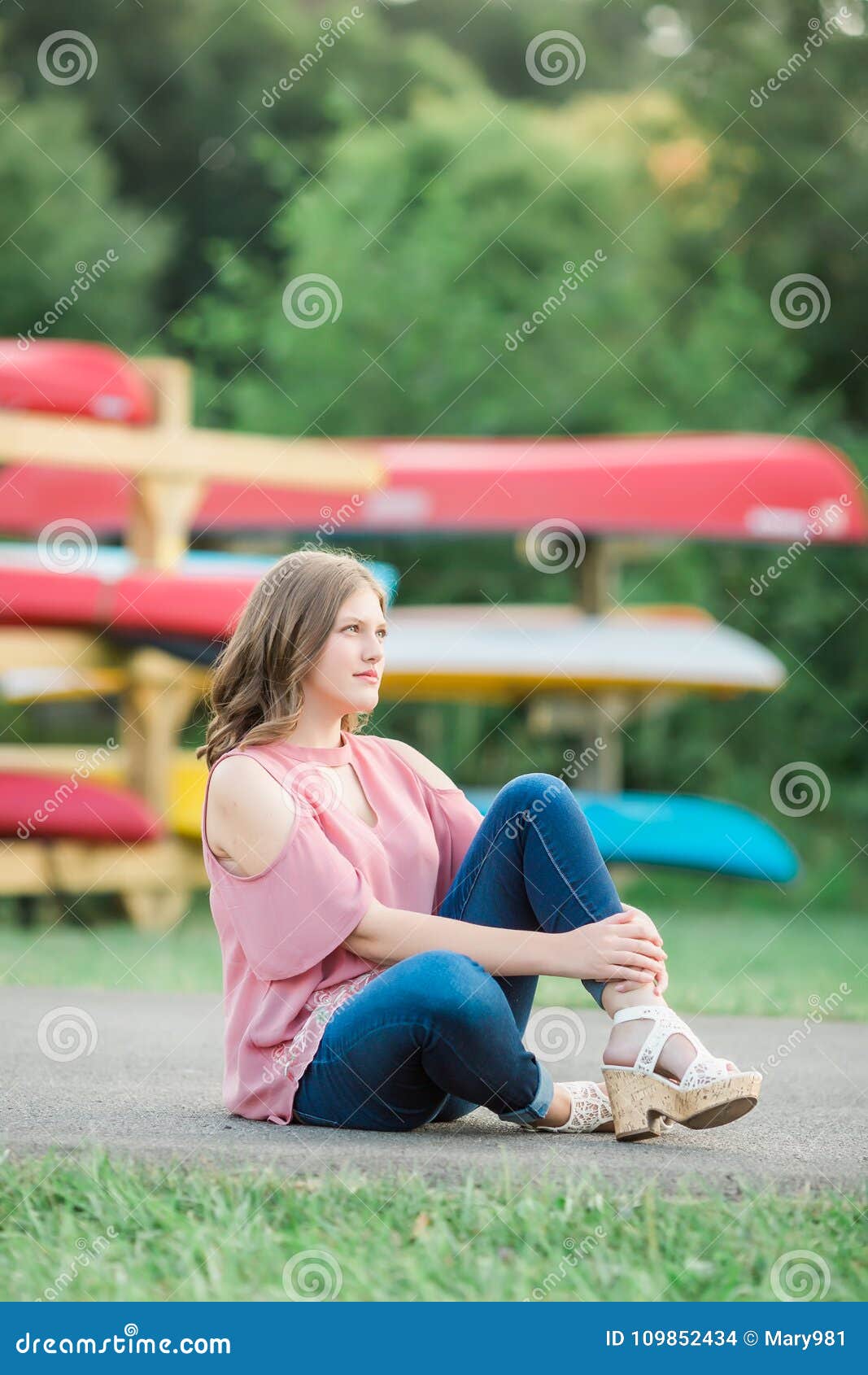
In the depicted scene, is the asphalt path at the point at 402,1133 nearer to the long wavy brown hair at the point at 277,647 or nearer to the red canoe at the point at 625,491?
the long wavy brown hair at the point at 277,647

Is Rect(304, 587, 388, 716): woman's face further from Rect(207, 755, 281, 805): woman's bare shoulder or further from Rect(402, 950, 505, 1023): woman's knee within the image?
Rect(402, 950, 505, 1023): woman's knee

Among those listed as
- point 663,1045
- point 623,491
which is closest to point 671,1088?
point 663,1045

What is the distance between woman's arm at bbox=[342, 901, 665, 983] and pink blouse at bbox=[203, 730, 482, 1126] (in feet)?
0.14

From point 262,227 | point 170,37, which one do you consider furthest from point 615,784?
point 170,37

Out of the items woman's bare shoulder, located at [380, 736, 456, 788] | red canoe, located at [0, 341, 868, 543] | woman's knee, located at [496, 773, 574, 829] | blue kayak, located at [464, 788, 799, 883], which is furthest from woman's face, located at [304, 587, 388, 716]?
red canoe, located at [0, 341, 868, 543]

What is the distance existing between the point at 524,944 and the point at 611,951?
12 cm

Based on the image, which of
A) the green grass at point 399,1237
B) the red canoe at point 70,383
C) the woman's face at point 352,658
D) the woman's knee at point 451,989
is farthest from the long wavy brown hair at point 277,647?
the red canoe at point 70,383

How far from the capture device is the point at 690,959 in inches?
237

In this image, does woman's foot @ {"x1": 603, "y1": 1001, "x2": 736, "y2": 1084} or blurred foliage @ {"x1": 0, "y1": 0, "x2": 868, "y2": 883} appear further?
blurred foliage @ {"x1": 0, "y1": 0, "x2": 868, "y2": 883}

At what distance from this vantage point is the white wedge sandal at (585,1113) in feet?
7.88

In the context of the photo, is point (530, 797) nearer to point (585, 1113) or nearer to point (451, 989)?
point (451, 989)

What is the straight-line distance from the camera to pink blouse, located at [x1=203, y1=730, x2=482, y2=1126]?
7.33ft

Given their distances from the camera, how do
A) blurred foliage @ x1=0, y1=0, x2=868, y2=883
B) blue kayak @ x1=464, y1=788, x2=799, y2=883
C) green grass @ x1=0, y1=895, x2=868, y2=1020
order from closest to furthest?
green grass @ x1=0, y1=895, x2=868, y2=1020
blue kayak @ x1=464, y1=788, x2=799, y2=883
blurred foliage @ x1=0, y1=0, x2=868, y2=883

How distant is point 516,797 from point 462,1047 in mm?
363
